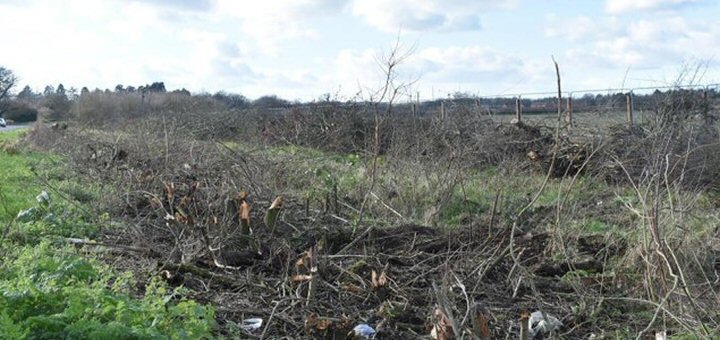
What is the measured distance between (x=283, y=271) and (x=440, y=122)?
739 cm

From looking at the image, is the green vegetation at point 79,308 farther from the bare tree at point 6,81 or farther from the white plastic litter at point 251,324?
the bare tree at point 6,81

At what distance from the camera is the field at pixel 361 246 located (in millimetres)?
4730

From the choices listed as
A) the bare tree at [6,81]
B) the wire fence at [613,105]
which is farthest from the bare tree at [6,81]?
the wire fence at [613,105]

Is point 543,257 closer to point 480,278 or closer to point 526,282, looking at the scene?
point 526,282

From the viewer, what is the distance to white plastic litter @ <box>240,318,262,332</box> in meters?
5.32

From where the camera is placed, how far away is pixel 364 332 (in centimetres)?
520

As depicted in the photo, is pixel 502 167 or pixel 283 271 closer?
pixel 283 271

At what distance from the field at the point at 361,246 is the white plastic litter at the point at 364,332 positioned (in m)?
0.06

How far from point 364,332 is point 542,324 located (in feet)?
4.14

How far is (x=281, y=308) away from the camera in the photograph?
575 cm

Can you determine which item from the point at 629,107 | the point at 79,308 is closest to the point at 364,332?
the point at 79,308

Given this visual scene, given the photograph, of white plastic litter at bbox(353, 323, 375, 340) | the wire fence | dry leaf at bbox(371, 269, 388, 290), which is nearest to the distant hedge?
the wire fence

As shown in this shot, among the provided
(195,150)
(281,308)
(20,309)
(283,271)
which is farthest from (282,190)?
(20,309)

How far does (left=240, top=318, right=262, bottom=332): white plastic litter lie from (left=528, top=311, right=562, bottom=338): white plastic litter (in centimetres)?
191
